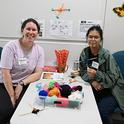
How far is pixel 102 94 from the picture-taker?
7.21 ft

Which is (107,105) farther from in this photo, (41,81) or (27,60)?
(27,60)

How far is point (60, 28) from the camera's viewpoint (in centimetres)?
256

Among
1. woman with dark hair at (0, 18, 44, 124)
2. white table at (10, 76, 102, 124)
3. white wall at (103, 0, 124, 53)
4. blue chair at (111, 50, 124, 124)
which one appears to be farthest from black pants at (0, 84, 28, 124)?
white wall at (103, 0, 124, 53)

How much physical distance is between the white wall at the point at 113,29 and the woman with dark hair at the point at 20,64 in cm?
80

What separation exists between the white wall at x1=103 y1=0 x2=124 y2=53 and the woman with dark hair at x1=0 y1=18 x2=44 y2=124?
795 millimetres

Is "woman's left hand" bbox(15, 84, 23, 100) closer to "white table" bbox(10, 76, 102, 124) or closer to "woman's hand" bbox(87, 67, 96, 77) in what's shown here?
"white table" bbox(10, 76, 102, 124)

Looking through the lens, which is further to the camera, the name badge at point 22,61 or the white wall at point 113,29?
the white wall at point 113,29

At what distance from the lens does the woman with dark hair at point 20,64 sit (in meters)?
2.07

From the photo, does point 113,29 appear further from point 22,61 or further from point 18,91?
point 18,91

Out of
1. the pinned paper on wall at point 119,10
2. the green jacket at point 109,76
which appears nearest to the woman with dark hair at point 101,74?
the green jacket at point 109,76

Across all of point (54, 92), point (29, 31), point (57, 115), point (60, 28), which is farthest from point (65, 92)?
point (60, 28)

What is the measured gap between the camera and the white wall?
8.11ft

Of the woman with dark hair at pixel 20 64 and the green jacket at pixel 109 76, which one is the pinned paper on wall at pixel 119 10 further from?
the woman with dark hair at pixel 20 64

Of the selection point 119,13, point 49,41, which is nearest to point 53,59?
point 49,41
